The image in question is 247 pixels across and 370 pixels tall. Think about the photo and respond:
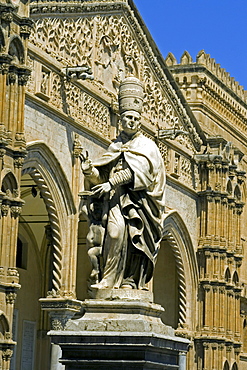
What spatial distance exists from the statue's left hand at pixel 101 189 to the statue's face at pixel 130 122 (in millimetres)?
654

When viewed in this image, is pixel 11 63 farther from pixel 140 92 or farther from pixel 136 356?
pixel 136 356

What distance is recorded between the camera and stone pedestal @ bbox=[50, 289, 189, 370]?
28.2 feet

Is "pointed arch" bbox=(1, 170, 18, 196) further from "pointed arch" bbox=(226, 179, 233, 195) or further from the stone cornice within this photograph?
"pointed arch" bbox=(226, 179, 233, 195)

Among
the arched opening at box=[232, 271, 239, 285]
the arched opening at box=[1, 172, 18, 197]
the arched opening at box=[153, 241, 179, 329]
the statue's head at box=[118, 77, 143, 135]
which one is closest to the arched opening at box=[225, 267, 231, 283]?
the arched opening at box=[232, 271, 239, 285]

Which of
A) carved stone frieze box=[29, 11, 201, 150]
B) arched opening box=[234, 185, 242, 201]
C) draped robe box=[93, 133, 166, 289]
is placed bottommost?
draped robe box=[93, 133, 166, 289]

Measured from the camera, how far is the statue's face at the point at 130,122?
964 centimetres

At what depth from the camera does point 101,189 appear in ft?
30.5

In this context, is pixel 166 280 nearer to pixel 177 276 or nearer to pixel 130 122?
pixel 177 276

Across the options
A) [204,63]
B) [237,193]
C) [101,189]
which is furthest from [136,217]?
[204,63]

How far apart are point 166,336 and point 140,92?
2.38 m

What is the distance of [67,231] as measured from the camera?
2520 cm

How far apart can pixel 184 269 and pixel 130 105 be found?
24.6m

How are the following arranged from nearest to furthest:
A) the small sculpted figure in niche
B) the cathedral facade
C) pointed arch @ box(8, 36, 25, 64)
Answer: the small sculpted figure in niche
pointed arch @ box(8, 36, 25, 64)
the cathedral facade

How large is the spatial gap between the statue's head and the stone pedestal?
1629mm
